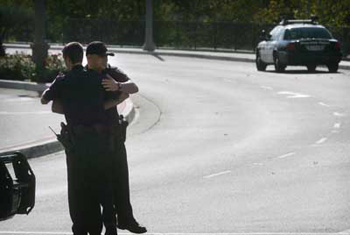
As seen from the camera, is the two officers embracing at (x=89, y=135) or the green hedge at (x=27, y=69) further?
the green hedge at (x=27, y=69)

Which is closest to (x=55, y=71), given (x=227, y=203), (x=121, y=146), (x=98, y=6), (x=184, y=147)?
(x=184, y=147)

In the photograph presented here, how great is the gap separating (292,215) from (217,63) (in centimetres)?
3488

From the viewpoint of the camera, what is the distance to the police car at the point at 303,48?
36.6 meters

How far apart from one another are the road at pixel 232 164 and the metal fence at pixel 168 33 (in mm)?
22848

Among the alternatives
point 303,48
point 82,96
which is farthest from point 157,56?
point 82,96

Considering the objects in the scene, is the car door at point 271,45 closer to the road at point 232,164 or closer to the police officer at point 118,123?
the road at point 232,164

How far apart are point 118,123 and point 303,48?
27.8 metres

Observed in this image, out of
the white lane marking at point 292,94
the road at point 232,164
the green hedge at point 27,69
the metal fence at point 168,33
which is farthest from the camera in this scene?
the metal fence at point 168,33

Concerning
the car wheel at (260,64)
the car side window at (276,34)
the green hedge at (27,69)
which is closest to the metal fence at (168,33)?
the car wheel at (260,64)

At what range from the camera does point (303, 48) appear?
120ft

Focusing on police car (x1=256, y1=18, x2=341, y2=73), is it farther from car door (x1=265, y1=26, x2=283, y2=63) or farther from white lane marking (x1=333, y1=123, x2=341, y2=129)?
white lane marking (x1=333, y1=123, x2=341, y2=129)

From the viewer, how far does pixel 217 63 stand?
4572 centimetres

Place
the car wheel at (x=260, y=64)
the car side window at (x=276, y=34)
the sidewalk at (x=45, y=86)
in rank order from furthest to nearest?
the car wheel at (x=260, y=64), the car side window at (x=276, y=34), the sidewalk at (x=45, y=86)

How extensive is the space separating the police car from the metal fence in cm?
1093
